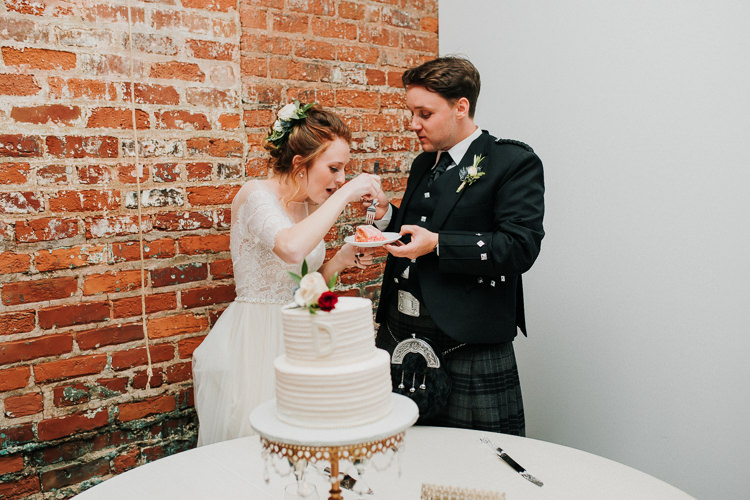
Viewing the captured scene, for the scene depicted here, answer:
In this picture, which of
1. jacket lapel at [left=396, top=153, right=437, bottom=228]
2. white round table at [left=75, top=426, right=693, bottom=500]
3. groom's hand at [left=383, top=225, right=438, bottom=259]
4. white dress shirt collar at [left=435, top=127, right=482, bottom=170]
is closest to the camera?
white round table at [left=75, top=426, right=693, bottom=500]

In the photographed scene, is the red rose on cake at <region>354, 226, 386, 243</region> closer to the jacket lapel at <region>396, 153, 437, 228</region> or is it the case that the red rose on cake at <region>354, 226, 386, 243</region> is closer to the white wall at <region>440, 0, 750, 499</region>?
the jacket lapel at <region>396, 153, 437, 228</region>

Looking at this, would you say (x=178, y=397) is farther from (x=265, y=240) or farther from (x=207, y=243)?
(x=265, y=240)

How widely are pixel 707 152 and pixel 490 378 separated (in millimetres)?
1153

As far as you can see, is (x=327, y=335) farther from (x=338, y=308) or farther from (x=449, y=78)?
(x=449, y=78)

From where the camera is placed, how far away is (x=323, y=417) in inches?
46.1

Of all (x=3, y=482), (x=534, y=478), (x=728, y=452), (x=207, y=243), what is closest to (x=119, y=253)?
(x=207, y=243)

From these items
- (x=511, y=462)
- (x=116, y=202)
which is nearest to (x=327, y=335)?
(x=511, y=462)

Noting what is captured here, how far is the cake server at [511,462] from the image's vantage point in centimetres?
146

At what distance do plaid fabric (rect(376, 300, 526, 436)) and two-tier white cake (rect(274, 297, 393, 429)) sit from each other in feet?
2.85

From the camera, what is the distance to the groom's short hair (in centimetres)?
211

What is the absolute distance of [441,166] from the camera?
7.22 feet

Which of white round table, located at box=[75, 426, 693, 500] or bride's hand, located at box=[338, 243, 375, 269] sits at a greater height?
bride's hand, located at box=[338, 243, 375, 269]

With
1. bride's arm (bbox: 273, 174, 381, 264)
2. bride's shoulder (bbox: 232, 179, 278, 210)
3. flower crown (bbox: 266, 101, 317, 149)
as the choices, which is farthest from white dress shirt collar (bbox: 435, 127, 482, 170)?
bride's shoulder (bbox: 232, 179, 278, 210)

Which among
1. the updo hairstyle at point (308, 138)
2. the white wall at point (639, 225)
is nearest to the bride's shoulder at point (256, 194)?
the updo hairstyle at point (308, 138)
